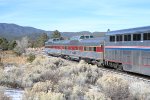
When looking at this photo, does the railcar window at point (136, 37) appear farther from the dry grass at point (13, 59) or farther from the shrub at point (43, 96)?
the dry grass at point (13, 59)

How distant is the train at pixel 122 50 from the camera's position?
76.9 feet

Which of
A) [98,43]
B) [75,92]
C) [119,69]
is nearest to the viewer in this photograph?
[75,92]

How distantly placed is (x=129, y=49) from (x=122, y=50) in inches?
65.0

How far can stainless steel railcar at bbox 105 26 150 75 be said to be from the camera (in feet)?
76.2

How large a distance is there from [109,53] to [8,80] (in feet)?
46.5

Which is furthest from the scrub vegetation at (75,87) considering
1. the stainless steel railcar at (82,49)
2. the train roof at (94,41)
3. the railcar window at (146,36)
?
the stainless steel railcar at (82,49)

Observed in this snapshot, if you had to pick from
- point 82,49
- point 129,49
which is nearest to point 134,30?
point 129,49

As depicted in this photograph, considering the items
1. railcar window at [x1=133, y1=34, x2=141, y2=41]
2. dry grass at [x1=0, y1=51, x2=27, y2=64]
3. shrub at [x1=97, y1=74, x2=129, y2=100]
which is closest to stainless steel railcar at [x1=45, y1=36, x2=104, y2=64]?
dry grass at [x1=0, y1=51, x2=27, y2=64]

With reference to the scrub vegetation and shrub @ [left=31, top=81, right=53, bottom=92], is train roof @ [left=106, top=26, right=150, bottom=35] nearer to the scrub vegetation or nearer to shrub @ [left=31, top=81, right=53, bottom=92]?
the scrub vegetation

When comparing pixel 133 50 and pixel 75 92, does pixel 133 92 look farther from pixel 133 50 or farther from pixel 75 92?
pixel 133 50

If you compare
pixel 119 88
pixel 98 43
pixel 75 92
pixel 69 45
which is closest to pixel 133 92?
pixel 119 88

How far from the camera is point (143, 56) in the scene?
23.5 metres

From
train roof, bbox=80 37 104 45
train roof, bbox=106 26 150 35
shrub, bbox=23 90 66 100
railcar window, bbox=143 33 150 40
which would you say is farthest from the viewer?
train roof, bbox=80 37 104 45

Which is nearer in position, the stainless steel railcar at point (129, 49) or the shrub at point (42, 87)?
the shrub at point (42, 87)
